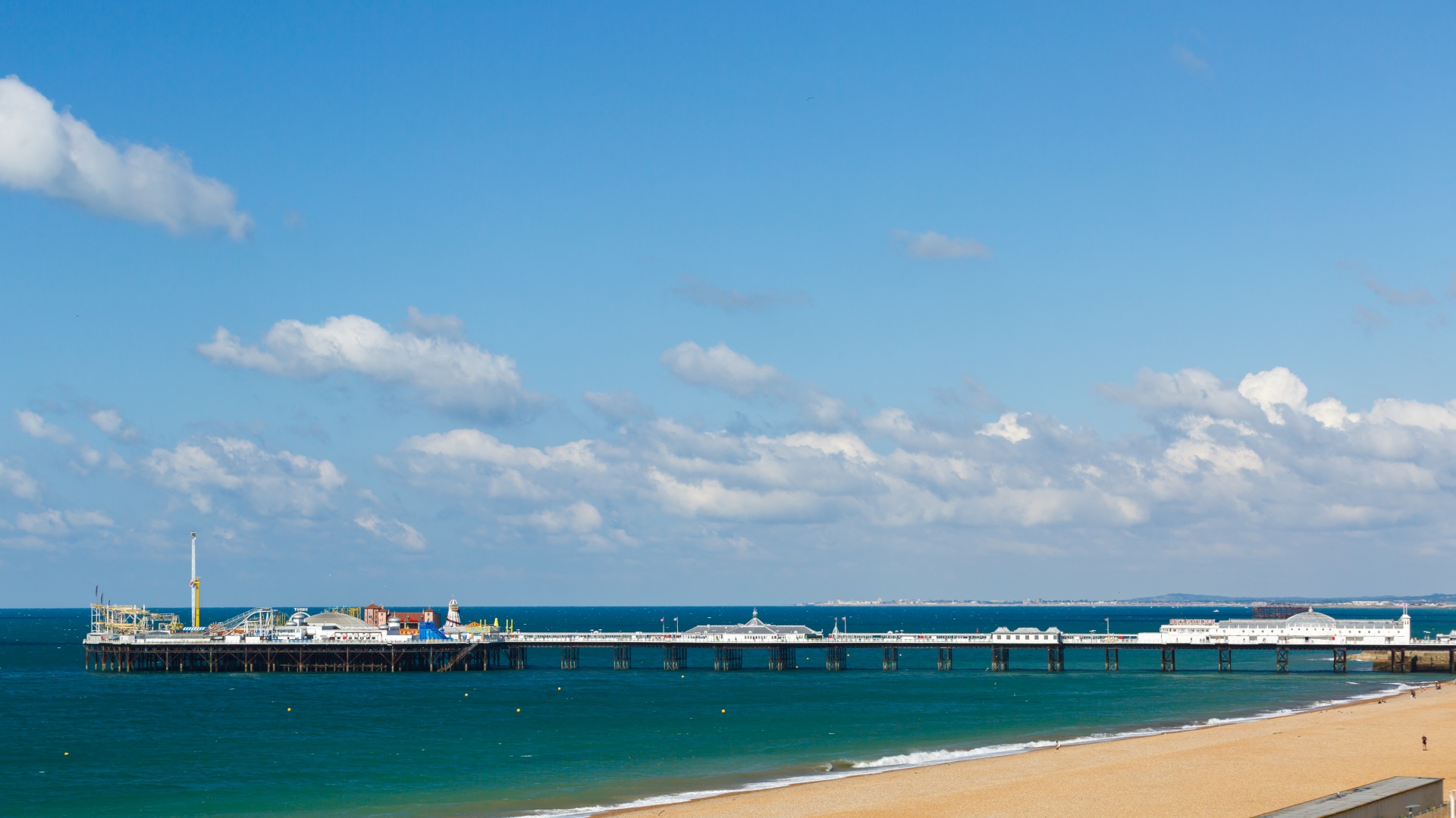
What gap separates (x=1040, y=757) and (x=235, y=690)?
206ft

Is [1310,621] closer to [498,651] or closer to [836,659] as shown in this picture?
[836,659]

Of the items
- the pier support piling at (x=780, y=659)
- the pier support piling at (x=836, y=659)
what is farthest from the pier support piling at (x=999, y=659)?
the pier support piling at (x=780, y=659)

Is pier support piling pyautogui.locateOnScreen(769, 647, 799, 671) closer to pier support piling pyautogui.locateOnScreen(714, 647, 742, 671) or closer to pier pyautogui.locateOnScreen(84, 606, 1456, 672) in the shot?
pier pyautogui.locateOnScreen(84, 606, 1456, 672)

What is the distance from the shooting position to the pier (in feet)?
349

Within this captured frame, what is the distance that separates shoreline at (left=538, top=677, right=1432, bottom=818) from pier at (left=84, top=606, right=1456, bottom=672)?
1173 inches

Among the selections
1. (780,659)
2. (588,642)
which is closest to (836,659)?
(780,659)

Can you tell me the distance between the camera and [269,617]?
393ft

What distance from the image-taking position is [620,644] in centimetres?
11375


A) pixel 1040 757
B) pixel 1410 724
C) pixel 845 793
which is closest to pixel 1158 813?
pixel 845 793

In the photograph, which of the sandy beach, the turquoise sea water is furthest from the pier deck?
the sandy beach

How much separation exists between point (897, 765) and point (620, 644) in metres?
61.5

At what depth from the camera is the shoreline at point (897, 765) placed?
4394 cm

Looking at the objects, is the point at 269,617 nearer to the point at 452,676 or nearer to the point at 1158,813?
the point at 452,676

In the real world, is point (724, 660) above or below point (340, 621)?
below
